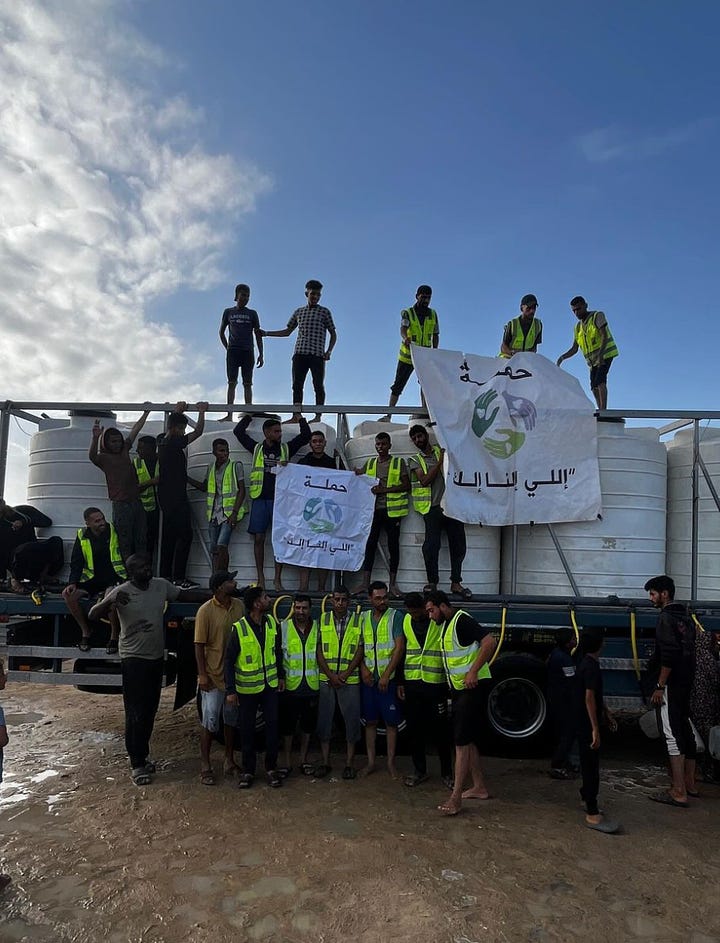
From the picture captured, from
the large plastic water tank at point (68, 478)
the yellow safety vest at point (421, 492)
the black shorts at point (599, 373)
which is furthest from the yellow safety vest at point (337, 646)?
the black shorts at point (599, 373)

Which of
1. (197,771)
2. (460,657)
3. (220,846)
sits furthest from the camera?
(197,771)

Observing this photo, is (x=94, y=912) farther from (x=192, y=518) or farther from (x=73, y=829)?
(x=192, y=518)

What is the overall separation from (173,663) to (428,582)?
9.09 ft

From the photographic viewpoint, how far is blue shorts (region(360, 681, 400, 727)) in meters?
6.26

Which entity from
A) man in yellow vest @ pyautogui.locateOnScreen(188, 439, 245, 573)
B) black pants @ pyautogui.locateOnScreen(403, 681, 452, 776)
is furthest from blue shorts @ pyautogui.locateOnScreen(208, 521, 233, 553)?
black pants @ pyautogui.locateOnScreen(403, 681, 452, 776)

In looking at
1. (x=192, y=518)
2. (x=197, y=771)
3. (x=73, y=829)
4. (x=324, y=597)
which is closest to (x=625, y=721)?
(x=324, y=597)

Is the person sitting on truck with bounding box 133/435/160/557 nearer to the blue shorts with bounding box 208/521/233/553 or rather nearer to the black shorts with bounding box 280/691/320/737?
the blue shorts with bounding box 208/521/233/553

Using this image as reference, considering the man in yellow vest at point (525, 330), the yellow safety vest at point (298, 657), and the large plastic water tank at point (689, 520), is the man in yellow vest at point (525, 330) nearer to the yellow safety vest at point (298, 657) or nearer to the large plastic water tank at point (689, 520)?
the large plastic water tank at point (689, 520)

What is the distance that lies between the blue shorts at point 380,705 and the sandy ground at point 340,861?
512 mm

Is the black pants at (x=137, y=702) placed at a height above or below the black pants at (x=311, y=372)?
below

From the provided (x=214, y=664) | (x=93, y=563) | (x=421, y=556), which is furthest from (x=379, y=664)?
(x=93, y=563)

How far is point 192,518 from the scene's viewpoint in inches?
291

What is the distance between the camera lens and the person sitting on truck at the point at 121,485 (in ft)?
23.2

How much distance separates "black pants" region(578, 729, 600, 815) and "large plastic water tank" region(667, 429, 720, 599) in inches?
106
